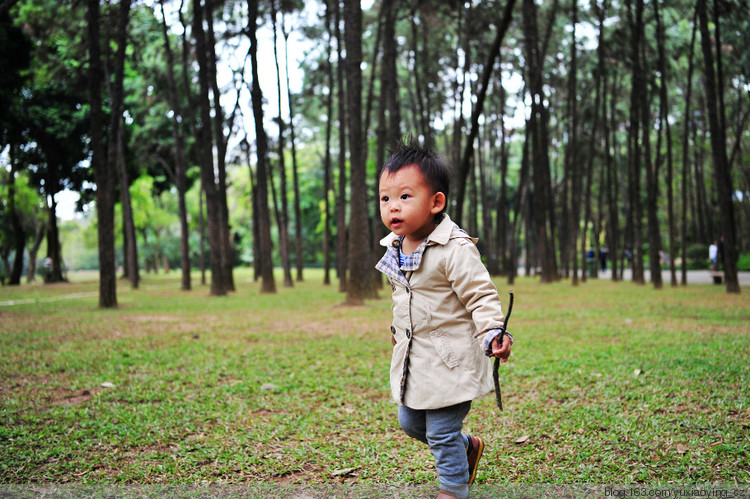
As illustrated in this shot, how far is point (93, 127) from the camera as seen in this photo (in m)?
12.2

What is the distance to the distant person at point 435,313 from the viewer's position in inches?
103

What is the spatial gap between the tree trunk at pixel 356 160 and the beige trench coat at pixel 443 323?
9.70 meters

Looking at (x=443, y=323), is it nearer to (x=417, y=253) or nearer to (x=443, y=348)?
(x=443, y=348)

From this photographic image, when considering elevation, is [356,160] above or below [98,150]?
below

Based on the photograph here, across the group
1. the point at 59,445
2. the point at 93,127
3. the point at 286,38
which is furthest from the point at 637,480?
the point at 286,38

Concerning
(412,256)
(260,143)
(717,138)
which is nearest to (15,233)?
(260,143)

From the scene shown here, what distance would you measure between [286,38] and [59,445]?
20202 millimetres

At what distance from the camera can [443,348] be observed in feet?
8.73

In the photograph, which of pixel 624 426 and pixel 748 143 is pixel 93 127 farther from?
pixel 748 143

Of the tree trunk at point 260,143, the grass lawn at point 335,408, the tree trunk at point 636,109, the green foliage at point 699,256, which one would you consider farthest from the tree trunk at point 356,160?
the green foliage at point 699,256

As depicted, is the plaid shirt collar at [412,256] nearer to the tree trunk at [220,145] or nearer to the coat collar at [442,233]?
the coat collar at [442,233]

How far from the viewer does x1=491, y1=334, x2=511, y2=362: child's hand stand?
240 cm

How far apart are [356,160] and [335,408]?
8467mm

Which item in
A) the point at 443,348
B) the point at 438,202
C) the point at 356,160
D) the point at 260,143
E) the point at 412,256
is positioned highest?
the point at 260,143
